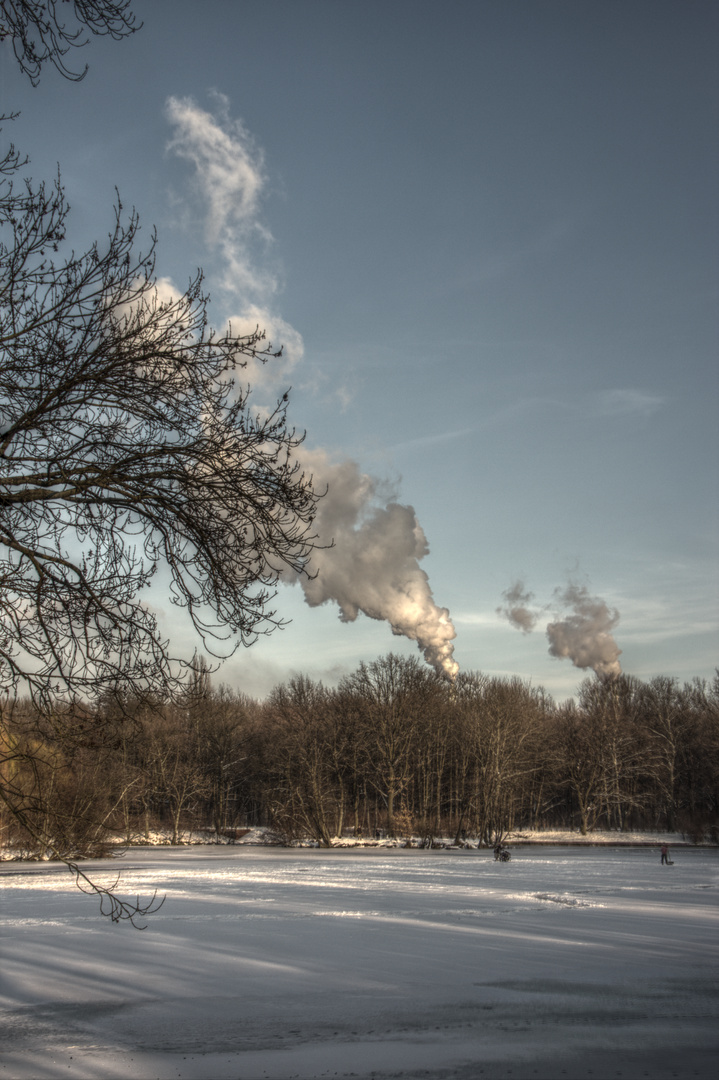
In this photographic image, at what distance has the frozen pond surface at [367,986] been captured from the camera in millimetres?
7094

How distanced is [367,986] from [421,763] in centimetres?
4435

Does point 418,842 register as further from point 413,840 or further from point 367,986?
point 367,986

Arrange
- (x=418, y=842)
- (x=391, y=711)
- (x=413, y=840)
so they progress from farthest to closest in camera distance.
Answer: (x=391, y=711) → (x=413, y=840) → (x=418, y=842)

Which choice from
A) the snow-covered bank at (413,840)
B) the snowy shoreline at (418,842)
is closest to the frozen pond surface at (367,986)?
the snowy shoreline at (418,842)

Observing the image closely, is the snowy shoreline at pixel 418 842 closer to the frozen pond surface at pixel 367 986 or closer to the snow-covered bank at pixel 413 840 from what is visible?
the snow-covered bank at pixel 413 840

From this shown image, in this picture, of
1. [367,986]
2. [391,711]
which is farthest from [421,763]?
[367,986]

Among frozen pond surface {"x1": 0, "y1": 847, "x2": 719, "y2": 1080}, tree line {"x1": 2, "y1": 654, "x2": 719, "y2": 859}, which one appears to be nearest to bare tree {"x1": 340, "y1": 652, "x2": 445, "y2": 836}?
tree line {"x1": 2, "y1": 654, "x2": 719, "y2": 859}

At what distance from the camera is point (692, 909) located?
54.3 feet

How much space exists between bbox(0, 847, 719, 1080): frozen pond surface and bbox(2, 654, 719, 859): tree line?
85.9 ft

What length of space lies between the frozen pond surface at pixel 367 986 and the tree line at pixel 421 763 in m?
26.2

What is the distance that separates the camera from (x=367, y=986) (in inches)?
Result: 386

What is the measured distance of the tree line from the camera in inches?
1797

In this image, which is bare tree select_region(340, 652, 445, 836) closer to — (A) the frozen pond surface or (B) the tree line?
(B) the tree line

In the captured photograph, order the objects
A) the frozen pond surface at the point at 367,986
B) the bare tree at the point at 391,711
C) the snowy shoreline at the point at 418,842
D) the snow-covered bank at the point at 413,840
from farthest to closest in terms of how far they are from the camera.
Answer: the bare tree at the point at 391,711 < the snow-covered bank at the point at 413,840 < the snowy shoreline at the point at 418,842 < the frozen pond surface at the point at 367,986
